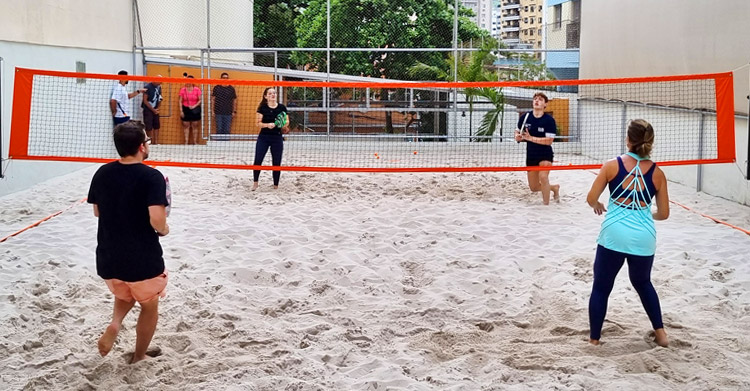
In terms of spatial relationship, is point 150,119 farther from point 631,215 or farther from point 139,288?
point 631,215

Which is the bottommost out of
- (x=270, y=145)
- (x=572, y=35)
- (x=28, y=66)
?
(x=270, y=145)

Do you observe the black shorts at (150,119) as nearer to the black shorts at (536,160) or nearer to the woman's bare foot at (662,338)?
the black shorts at (536,160)

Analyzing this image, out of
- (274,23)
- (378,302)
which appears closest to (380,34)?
(274,23)

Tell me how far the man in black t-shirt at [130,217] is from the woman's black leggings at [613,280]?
8.55 feet

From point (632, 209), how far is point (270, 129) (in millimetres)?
6746

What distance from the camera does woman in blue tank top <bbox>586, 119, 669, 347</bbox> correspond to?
4668 mm

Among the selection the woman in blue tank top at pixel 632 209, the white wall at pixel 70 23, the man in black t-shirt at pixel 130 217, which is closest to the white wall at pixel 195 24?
the white wall at pixel 70 23

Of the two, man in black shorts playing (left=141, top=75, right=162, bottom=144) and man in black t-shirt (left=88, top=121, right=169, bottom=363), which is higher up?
man in black shorts playing (left=141, top=75, right=162, bottom=144)

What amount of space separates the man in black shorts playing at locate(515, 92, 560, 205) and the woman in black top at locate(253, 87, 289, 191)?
10.7 feet

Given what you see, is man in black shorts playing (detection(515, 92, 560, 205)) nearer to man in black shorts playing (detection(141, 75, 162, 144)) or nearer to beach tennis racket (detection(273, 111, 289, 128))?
beach tennis racket (detection(273, 111, 289, 128))

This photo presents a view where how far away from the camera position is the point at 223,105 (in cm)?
1672

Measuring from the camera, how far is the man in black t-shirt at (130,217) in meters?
4.31

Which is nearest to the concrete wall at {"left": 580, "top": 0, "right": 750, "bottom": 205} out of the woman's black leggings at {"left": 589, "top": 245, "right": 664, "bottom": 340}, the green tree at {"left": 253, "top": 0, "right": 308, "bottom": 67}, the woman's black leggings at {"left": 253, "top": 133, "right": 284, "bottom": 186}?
the woman's black leggings at {"left": 589, "top": 245, "right": 664, "bottom": 340}

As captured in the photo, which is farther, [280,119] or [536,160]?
[280,119]
